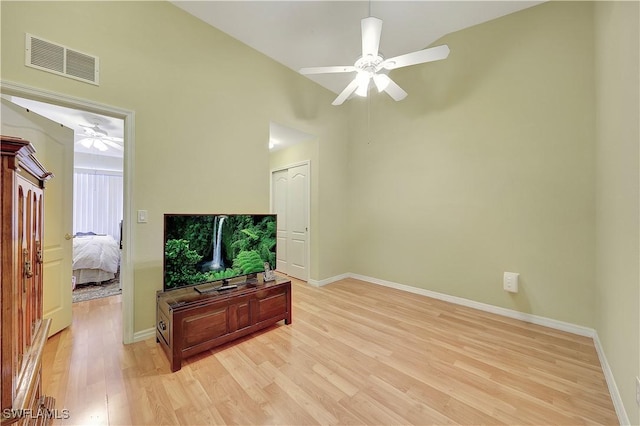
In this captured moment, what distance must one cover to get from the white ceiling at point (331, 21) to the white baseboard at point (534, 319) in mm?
3177

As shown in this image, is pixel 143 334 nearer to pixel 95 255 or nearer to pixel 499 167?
pixel 95 255

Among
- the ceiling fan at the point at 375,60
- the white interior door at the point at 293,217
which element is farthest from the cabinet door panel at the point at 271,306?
the ceiling fan at the point at 375,60

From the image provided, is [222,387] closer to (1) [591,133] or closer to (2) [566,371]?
(2) [566,371]

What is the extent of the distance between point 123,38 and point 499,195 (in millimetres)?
4130

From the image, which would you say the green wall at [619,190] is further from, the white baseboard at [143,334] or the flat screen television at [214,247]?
the white baseboard at [143,334]

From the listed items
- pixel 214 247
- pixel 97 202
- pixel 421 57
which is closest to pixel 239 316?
pixel 214 247

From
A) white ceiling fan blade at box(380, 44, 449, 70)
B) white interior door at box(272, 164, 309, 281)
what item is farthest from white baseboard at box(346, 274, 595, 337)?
white ceiling fan blade at box(380, 44, 449, 70)

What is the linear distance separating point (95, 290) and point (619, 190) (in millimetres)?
5740

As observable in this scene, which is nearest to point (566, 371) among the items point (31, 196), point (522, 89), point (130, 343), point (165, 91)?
point (522, 89)

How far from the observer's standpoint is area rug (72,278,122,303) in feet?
10.6

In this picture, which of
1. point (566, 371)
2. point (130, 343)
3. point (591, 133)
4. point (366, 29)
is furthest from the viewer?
point (591, 133)

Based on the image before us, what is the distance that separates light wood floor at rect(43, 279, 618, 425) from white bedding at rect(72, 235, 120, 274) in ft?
4.78

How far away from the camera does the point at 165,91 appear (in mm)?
2344

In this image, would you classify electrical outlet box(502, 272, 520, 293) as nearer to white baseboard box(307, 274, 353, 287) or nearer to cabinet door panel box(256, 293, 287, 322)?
white baseboard box(307, 274, 353, 287)
